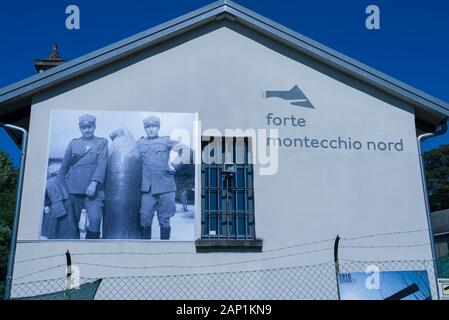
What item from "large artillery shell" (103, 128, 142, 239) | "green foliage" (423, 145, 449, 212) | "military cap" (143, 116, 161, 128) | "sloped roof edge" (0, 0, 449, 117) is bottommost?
"large artillery shell" (103, 128, 142, 239)

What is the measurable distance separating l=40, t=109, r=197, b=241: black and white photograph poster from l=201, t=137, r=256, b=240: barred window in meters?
0.32

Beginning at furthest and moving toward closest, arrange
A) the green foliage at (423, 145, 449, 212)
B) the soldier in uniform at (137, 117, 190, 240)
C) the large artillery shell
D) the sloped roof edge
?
the green foliage at (423, 145, 449, 212)
the sloped roof edge
the soldier in uniform at (137, 117, 190, 240)
the large artillery shell

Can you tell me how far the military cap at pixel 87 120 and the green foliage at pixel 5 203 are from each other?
1431 centimetres

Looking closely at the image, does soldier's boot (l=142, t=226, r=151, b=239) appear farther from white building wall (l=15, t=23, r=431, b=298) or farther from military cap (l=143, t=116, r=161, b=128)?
military cap (l=143, t=116, r=161, b=128)

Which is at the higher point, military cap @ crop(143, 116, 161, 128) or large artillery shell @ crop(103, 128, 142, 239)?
military cap @ crop(143, 116, 161, 128)

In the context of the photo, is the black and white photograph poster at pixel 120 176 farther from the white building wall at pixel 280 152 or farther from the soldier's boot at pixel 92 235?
the white building wall at pixel 280 152

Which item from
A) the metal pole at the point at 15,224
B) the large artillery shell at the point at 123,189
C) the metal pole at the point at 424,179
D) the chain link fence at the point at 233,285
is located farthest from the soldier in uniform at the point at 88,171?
the metal pole at the point at 424,179

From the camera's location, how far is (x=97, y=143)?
31.7 ft

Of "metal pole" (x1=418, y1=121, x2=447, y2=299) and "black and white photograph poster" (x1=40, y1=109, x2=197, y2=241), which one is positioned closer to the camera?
"black and white photograph poster" (x1=40, y1=109, x2=197, y2=241)

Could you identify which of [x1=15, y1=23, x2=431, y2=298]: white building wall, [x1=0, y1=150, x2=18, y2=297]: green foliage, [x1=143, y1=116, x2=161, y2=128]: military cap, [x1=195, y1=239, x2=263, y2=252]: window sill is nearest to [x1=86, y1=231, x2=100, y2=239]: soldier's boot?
[x1=15, y1=23, x2=431, y2=298]: white building wall

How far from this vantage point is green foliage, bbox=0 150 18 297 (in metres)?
28.8

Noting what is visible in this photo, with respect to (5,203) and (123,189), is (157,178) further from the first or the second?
(5,203)
